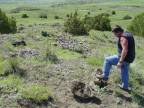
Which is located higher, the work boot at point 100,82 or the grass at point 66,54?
the work boot at point 100,82

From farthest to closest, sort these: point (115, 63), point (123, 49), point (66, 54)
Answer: point (66, 54), point (115, 63), point (123, 49)

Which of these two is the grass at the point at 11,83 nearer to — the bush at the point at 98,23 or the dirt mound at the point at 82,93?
the dirt mound at the point at 82,93

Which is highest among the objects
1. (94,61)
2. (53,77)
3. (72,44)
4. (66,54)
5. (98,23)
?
(53,77)

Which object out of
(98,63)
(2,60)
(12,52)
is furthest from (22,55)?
(98,63)

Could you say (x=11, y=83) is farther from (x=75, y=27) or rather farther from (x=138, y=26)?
(x=138, y=26)

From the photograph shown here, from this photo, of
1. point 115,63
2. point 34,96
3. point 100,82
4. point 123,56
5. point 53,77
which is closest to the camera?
point 34,96

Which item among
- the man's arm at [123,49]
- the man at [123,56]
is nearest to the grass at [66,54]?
the man at [123,56]

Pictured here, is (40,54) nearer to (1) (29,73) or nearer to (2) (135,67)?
(1) (29,73)

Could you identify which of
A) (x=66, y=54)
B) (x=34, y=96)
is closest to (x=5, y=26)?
(x=66, y=54)

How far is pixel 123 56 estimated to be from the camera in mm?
13445

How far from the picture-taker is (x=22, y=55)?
16703 millimetres

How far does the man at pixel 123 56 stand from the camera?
13.4 metres

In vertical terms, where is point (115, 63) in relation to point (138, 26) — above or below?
above

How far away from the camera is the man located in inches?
529
